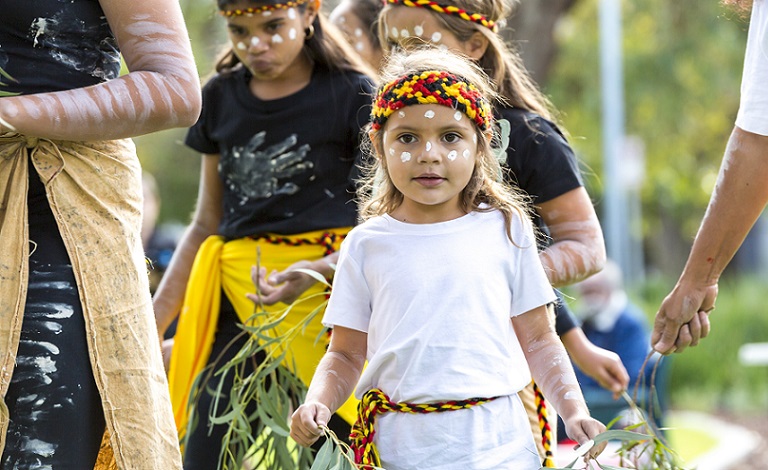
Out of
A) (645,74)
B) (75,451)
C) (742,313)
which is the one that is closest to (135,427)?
(75,451)

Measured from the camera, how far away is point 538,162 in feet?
11.7

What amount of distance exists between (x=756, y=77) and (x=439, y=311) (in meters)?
1.10

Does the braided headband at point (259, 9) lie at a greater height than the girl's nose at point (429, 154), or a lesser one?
greater

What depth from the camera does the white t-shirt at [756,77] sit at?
3.15 meters

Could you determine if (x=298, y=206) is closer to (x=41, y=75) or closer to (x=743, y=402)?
(x=41, y=75)

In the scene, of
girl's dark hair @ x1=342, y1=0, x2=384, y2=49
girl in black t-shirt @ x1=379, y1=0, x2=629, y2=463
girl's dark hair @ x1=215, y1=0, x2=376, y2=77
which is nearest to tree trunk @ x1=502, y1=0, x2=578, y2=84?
girl's dark hair @ x1=342, y1=0, x2=384, y2=49

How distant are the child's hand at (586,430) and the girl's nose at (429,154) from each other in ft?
2.31

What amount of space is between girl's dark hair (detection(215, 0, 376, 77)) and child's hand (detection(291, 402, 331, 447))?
1.59m

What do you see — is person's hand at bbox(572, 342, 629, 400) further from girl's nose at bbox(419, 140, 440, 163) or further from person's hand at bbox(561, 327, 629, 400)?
girl's nose at bbox(419, 140, 440, 163)

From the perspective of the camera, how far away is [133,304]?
285cm

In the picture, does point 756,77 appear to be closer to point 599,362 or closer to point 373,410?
A: point 599,362

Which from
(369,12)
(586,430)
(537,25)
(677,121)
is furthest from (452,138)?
(677,121)

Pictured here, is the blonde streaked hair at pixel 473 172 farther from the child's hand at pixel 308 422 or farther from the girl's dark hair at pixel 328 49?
the girl's dark hair at pixel 328 49

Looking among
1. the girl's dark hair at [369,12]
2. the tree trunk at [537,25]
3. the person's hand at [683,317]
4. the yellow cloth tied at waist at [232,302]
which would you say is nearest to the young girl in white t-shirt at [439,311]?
the person's hand at [683,317]
